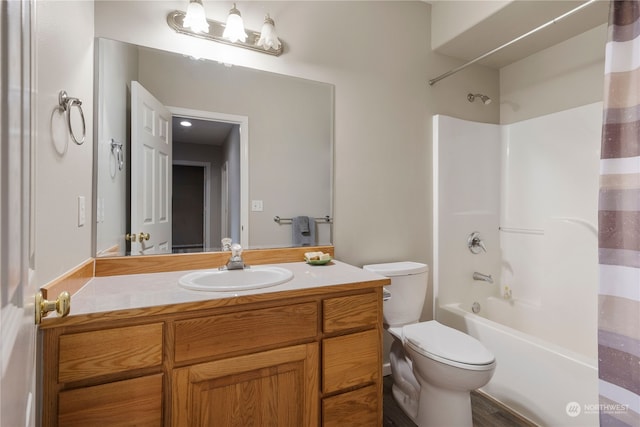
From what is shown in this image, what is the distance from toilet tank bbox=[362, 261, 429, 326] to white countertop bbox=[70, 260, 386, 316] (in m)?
0.40

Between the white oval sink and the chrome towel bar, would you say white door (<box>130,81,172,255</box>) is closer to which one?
the white oval sink

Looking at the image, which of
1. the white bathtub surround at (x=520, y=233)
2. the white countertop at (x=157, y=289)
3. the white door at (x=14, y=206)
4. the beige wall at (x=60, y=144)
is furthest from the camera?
the white bathtub surround at (x=520, y=233)

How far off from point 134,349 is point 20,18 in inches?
34.4

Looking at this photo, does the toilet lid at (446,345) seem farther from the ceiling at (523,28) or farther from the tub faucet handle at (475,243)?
the ceiling at (523,28)

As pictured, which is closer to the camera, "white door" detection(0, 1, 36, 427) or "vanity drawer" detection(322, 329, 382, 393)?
"white door" detection(0, 1, 36, 427)

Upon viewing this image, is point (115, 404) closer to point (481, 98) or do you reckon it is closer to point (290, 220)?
point (290, 220)

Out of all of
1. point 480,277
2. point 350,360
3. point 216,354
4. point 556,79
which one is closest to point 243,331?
point 216,354

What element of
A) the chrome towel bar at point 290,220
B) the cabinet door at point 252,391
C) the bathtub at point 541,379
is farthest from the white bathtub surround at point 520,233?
the cabinet door at point 252,391

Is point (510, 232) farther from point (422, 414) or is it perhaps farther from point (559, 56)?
point (422, 414)

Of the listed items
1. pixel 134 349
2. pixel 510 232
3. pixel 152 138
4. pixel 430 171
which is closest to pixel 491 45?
pixel 430 171

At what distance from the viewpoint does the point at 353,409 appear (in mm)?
1265

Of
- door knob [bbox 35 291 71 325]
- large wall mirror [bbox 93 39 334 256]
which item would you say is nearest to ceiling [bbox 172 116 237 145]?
large wall mirror [bbox 93 39 334 256]

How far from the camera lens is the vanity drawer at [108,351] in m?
0.86
